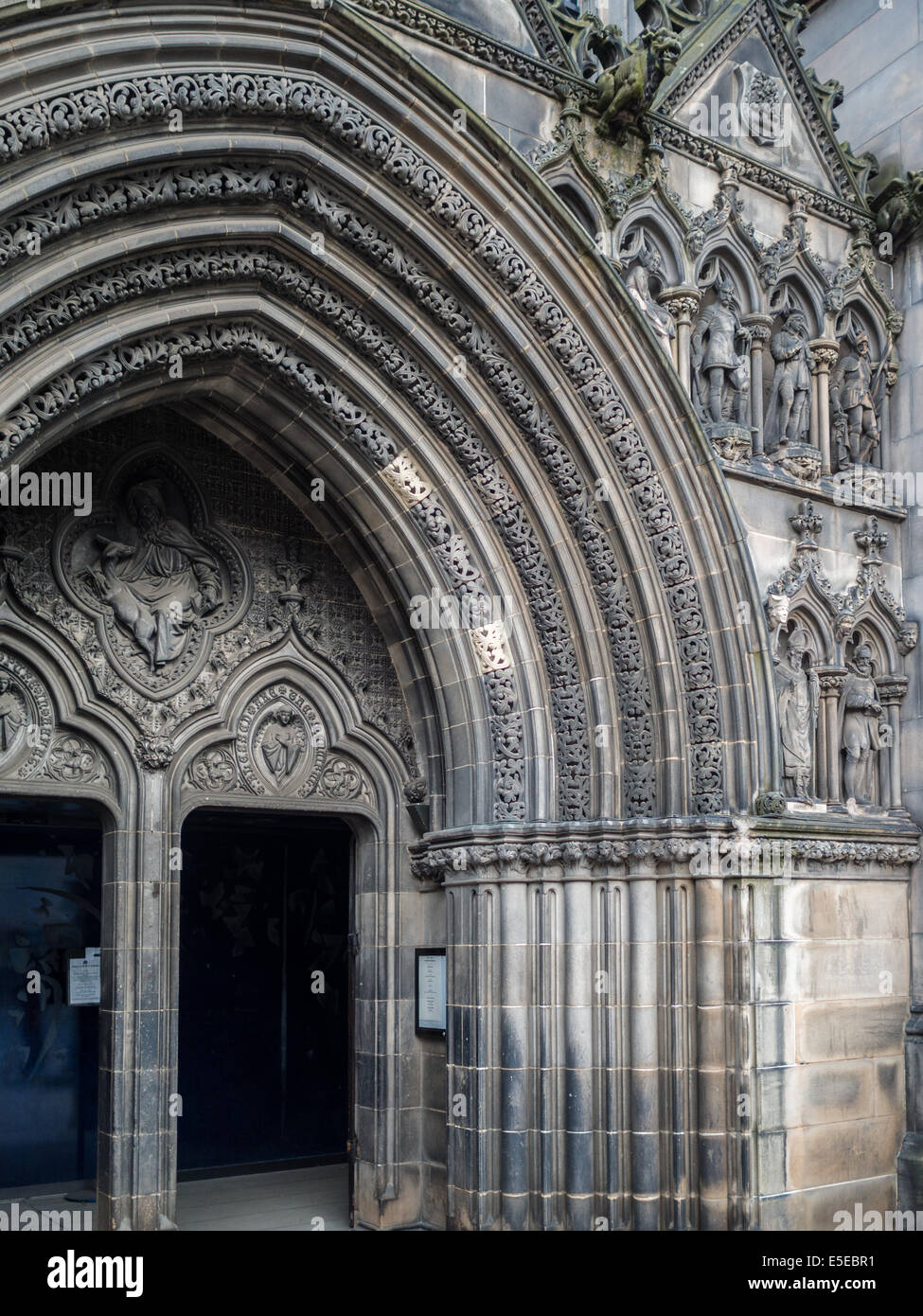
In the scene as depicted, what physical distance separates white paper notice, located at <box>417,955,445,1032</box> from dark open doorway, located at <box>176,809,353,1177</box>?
1.39 meters

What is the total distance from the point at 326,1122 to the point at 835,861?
4589mm

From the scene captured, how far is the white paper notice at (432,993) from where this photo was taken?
834 cm

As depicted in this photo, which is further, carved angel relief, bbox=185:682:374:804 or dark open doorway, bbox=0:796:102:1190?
dark open doorway, bbox=0:796:102:1190

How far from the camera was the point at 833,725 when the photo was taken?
8.48 m

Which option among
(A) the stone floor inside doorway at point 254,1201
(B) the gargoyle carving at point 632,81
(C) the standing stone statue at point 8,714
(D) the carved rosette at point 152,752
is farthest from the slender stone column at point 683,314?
(A) the stone floor inside doorway at point 254,1201

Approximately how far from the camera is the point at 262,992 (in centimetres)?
1019

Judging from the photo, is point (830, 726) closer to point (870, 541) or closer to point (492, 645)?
point (870, 541)

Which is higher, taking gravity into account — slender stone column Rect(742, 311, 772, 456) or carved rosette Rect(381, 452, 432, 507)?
slender stone column Rect(742, 311, 772, 456)

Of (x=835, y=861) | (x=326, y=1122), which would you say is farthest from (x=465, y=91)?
(x=326, y=1122)

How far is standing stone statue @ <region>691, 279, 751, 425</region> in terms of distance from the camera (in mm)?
8461

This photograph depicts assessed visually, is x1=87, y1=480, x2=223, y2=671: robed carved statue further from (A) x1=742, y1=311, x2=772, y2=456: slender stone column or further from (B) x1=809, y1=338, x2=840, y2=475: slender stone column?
(B) x1=809, y1=338, x2=840, y2=475: slender stone column

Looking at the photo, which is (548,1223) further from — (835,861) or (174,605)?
(174,605)

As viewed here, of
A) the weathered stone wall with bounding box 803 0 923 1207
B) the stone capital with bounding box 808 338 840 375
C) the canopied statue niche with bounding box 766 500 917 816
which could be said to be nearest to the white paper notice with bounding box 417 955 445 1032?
the canopied statue niche with bounding box 766 500 917 816

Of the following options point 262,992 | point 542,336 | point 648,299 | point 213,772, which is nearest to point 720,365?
point 648,299
